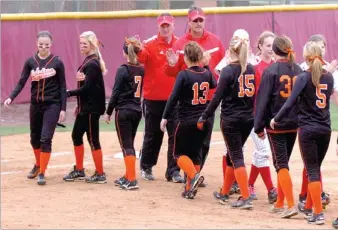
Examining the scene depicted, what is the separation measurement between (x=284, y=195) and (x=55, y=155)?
5092 mm

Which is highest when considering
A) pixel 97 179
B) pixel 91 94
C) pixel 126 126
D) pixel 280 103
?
pixel 280 103

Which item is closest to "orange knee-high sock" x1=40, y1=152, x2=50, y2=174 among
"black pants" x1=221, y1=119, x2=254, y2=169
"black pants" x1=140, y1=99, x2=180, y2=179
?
"black pants" x1=140, y1=99, x2=180, y2=179

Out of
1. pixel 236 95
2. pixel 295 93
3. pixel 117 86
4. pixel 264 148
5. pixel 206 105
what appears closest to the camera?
pixel 295 93

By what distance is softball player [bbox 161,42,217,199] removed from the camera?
923cm

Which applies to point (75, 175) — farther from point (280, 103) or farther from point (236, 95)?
point (280, 103)

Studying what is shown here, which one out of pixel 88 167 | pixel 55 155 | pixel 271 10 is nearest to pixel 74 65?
pixel 271 10

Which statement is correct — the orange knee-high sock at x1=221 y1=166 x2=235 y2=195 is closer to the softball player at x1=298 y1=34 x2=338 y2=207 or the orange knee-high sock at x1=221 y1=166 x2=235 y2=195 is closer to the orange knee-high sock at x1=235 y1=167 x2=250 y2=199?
the orange knee-high sock at x1=235 y1=167 x2=250 y2=199

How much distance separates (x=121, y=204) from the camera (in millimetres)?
9109

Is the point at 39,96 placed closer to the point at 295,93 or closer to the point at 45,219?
the point at 45,219

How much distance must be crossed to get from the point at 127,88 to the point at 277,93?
7.10ft

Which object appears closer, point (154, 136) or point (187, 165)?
point (187, 165)

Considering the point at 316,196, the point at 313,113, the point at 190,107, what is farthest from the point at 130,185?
the point at 313,113

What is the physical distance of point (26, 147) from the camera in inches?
541

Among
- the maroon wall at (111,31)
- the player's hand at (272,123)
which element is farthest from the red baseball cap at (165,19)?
the maroon wall at (111,31)
